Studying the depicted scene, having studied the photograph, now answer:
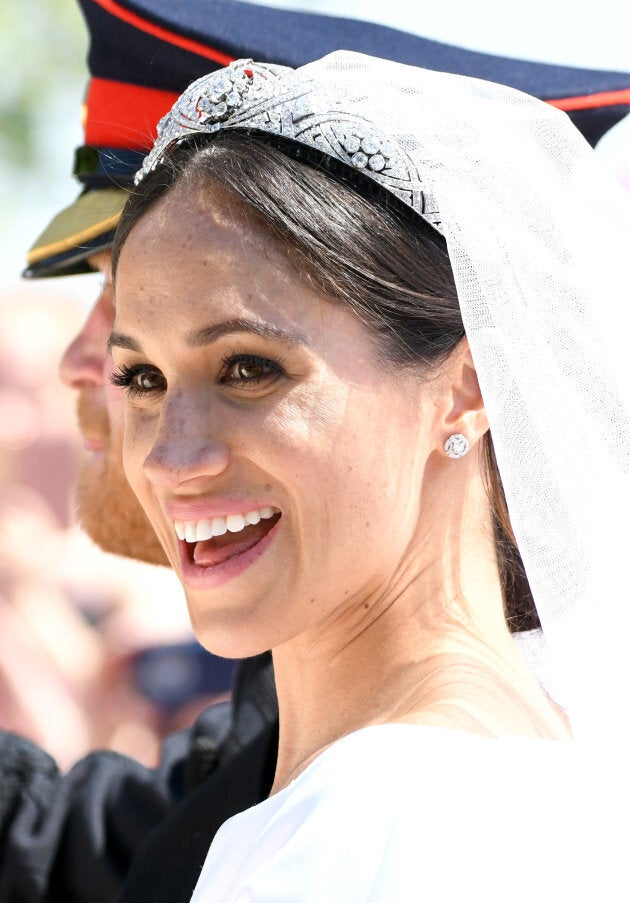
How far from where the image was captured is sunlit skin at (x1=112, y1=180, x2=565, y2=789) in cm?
187

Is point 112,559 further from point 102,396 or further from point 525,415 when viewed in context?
point 525,415

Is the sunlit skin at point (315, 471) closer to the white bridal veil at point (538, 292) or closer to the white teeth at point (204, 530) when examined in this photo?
the white teeth at point (204, 530)

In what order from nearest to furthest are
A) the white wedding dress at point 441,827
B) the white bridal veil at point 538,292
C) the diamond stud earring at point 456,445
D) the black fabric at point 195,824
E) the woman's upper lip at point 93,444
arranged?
the white wedding dress at point 441,827 → the white bridal veil at point 538,292 → the diamond stud earring at point 456,445 → the black fabric at point 195,824 → the woman's upper lip at point 93,444

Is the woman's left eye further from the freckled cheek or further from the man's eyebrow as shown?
the freckled cheek

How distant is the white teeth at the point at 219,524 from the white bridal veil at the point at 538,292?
361 millimetres

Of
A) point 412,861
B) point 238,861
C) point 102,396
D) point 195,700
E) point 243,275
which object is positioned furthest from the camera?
point 195,700

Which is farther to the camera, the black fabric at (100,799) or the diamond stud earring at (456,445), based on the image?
the black fabric at (100,799)

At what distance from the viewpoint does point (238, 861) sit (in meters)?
1.69

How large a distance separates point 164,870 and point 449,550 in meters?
1.04

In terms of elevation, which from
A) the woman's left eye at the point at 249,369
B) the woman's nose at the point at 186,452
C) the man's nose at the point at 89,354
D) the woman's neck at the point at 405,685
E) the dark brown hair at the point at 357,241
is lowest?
the man's nose at the point at 89,354

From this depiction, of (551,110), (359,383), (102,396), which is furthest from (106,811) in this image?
(551,110)

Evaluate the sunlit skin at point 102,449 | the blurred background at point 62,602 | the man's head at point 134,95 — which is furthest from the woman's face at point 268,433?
the blurred background at point 62,602

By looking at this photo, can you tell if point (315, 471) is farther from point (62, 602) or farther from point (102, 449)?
point (62, 602)

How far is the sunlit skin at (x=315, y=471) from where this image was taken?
187cm
